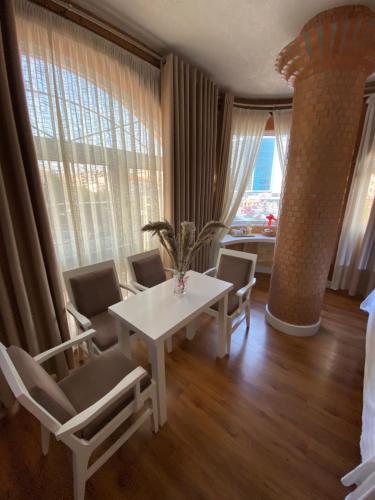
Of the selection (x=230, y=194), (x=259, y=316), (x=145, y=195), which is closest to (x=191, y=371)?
(x=259, y=316)

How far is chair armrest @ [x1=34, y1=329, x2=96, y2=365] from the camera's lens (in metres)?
1.11

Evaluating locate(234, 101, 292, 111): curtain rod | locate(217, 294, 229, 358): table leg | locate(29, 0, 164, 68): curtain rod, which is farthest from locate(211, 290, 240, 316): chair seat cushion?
locate(234, 101, 292, 111): curtain rod

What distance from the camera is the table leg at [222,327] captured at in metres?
1.76

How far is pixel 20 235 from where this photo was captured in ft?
4.51

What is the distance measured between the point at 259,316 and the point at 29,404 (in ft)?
7.66

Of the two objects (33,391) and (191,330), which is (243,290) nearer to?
(191,330)

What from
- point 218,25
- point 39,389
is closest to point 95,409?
point 39,389

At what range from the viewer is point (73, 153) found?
1.68 metres

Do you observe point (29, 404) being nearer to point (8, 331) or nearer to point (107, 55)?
point (8, 331)

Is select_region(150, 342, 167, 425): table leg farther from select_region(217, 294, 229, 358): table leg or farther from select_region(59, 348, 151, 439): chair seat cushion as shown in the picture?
select_region(217, 294, 229, 358): table leg

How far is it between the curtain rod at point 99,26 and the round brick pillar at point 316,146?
1.21 m

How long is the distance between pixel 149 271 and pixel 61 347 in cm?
102

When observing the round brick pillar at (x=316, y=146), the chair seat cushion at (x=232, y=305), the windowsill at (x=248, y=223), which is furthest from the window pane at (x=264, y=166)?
the chair seat cushion at (x=232, y=305)

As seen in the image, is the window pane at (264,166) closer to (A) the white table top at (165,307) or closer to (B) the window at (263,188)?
(B) the window at (263,188)
